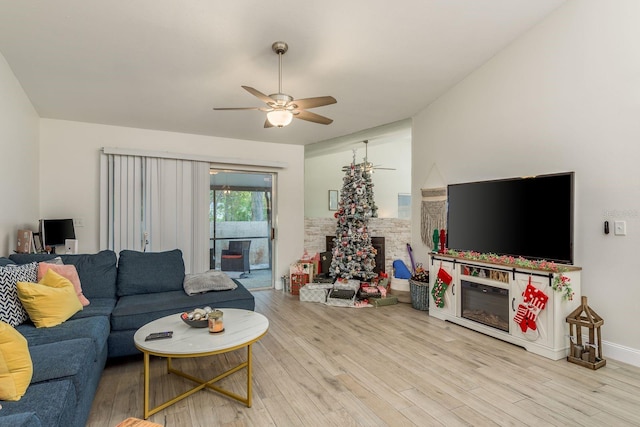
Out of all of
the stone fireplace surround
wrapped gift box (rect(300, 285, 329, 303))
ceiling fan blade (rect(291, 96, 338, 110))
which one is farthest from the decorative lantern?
the stone fireplace surround

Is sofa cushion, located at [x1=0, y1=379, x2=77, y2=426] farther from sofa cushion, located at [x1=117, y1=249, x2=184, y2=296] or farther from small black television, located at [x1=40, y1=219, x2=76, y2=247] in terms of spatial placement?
small black television, located at [x1=40, y1=219, x2=76, y2=247]

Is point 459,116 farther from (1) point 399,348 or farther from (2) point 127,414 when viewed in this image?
(2) point 127,414

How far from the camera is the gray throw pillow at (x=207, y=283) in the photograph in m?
3.46

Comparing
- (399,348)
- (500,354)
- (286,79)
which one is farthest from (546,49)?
(399,348)

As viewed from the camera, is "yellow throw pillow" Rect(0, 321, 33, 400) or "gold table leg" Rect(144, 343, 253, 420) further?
"gold table leg" Rect(144, 343, 253, 420)

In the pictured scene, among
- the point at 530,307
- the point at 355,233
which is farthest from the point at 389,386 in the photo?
the point at 355,233

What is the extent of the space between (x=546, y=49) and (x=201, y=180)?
4.72 metres

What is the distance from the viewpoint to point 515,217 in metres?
3.46

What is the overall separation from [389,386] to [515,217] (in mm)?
2226

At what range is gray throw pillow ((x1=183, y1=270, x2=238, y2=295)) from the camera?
3.46 m

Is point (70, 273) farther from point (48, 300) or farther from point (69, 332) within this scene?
point (69, 332)

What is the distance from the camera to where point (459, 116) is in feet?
14.3

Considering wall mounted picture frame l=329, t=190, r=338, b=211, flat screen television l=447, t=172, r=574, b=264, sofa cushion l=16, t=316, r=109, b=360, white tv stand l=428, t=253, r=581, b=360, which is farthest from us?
wall mounted picture frame l=329, t=190, r=338, b=211

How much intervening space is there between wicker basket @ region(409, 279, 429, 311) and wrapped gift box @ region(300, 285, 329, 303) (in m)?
1.29
